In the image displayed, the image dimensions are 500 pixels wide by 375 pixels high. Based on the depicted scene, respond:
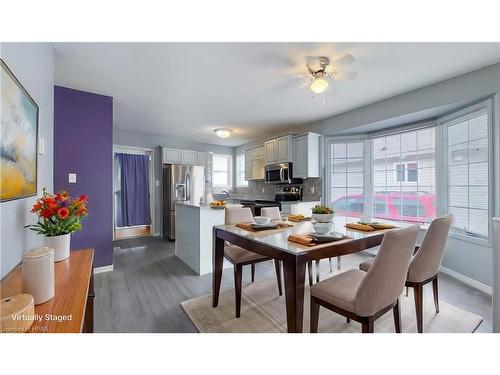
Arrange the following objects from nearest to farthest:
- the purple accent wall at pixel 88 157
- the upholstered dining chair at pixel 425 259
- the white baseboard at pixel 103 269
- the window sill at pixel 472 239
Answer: the upholstered dining chair at pixel 425 259 → the window sill at pixel 472 239 → the purple accent wall at pixel 88 157 → the white baseboard at pixel 103 269

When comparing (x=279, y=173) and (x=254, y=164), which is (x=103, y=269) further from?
(x=254, y=164)

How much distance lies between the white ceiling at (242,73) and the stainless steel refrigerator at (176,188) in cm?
150

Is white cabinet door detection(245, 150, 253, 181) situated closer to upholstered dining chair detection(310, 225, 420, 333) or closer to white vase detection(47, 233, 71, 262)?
upholstered dining chair detection(310, 225, 420, 333)

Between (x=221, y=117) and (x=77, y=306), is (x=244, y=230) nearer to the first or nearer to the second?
(x=77, y=306)

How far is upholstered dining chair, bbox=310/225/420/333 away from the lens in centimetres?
122

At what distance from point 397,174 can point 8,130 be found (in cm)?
429

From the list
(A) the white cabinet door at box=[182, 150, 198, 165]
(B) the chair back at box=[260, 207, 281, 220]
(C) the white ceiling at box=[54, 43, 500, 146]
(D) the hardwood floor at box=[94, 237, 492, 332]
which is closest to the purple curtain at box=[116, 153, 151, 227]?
(A) the white cabinet door at box=[182, 150, 198, 165]

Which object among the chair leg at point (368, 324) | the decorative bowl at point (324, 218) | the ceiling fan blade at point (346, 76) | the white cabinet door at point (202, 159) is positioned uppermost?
the ceiling fan blade at point (346, 76)

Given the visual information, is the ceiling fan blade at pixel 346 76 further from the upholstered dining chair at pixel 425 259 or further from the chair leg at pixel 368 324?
the chair leg at pixel 368 324

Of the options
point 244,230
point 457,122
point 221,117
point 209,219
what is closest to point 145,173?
point 221,117

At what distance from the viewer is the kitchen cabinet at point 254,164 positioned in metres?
5.43

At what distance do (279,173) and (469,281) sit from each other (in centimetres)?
322

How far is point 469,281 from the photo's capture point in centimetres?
259

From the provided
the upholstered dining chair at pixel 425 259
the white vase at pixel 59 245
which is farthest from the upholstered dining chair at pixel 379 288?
the white vase at pixel 59 245
